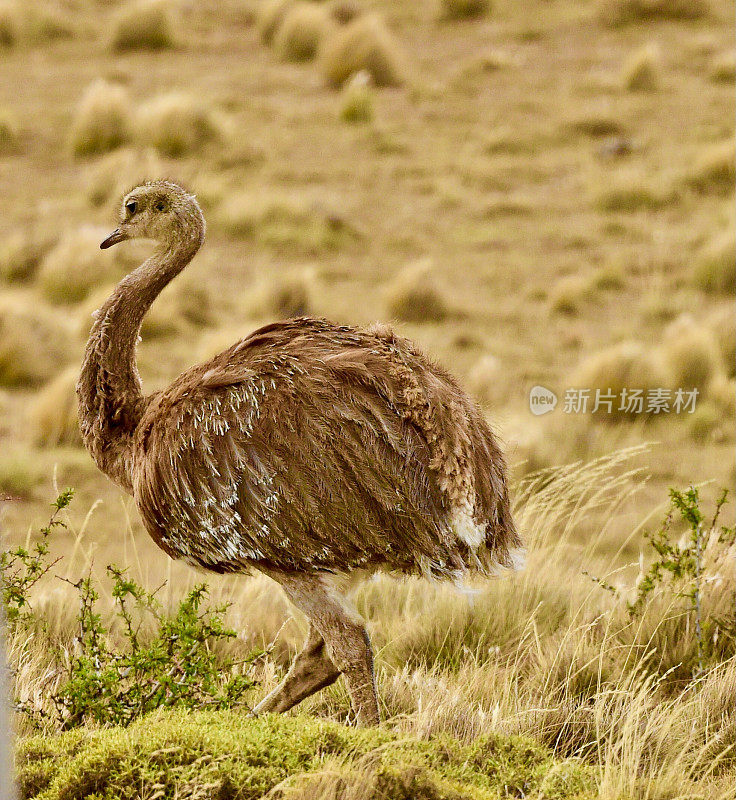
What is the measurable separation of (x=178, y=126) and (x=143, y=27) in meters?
3.05

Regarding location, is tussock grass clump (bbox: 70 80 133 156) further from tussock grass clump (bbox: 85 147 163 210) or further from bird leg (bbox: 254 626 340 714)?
bird leg (bbox: 254 626 340 714)

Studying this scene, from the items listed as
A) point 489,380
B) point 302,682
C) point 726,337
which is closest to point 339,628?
point 302,682

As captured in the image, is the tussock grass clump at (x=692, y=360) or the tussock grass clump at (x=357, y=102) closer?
the tussock grass clump at (x=692, y=360)

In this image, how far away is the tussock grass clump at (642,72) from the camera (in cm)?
1733

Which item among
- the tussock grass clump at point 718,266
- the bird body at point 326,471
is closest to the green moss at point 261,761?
the bird body at point 326,471

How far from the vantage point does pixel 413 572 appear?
171 inches

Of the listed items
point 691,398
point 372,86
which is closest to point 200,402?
point 691,398

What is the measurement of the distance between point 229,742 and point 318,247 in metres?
11.1

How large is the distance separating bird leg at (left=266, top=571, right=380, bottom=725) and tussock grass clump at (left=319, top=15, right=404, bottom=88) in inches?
557

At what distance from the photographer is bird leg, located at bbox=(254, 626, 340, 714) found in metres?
4.68

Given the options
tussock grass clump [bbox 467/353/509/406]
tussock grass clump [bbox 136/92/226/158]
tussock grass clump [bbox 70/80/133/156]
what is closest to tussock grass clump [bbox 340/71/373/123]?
tussock grass clump [bbox 136/92/226/158]

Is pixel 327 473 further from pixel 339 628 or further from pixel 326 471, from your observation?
pixel 339 628

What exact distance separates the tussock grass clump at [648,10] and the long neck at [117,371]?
1611 centimetres

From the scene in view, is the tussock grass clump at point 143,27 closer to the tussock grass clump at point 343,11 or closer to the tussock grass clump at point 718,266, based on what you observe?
the tussock grass clump at point 343,11
